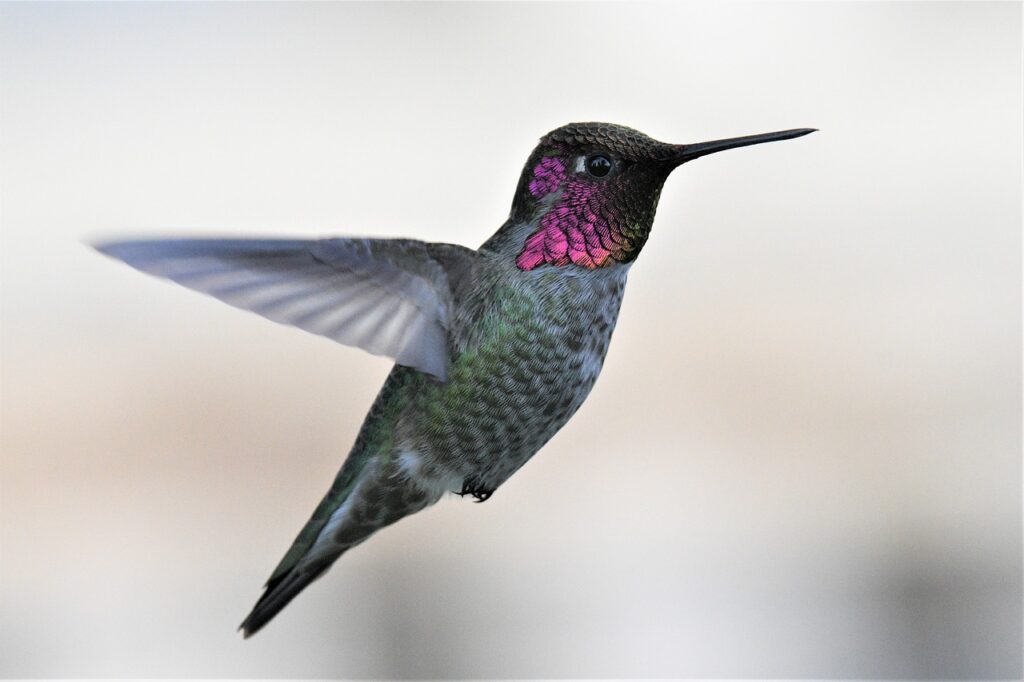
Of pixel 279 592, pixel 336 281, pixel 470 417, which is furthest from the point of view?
pixel 279 592

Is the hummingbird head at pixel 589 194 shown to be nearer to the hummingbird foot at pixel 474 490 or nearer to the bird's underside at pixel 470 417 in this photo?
the bird's underside at pixel 470 417

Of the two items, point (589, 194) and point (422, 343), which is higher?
point (589, 194)

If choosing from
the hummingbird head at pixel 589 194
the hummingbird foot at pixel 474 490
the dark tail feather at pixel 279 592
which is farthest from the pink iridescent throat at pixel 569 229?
the dark tail feather at pixel 279 592

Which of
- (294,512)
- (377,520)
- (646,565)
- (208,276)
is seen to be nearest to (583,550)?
(646,565)

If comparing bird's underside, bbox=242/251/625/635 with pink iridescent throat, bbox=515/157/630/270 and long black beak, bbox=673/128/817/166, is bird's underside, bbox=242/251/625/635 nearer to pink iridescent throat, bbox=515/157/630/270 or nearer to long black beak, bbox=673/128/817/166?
pink iridescent throat, bbox=515/157/630/270

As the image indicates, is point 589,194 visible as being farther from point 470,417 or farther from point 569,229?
point 470,417

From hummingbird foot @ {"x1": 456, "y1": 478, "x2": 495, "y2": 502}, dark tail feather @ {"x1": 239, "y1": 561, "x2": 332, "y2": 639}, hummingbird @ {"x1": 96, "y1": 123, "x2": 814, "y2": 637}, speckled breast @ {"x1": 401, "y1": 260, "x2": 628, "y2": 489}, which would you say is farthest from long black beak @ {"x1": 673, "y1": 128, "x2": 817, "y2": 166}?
dark tail feather @ {"x1": 239, "y1": 561, "x2": 332, "y2": 639}

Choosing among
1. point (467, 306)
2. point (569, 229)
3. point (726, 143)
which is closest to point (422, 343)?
point (467, 306)

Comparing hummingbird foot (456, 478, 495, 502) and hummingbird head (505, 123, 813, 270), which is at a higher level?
hummingbird head (505, 123, 813, 270)
